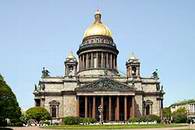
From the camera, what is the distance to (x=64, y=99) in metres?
117

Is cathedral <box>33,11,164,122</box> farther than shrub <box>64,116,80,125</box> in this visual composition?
Yes

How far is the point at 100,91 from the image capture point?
114000mm

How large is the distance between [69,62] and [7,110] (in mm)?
45575

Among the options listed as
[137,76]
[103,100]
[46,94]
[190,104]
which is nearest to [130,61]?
[137,76]

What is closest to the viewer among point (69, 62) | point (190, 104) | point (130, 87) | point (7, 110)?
point (7, 110)

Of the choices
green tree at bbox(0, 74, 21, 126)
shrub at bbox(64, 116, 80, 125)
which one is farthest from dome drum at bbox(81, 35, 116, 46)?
green tree at bbox(0, 74, 21, 126)

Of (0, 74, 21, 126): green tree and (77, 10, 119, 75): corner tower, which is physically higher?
(77, 10, 119, 75): corner tower

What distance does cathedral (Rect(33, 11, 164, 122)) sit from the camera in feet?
374

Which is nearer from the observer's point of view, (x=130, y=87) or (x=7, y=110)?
(x=7, y=110)

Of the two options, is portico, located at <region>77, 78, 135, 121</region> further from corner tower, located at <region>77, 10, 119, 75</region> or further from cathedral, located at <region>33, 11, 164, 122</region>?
corner tower, located at <region>77, 10, 119, 75</region>

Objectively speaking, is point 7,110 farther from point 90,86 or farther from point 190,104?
point 190,104

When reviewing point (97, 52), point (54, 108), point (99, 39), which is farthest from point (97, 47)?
point (54, 108)

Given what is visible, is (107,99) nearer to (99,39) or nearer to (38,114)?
(38,114)

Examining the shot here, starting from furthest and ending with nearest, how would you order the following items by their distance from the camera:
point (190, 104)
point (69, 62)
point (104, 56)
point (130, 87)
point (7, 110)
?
1. point (190, 104)
2. point (104, 56)
3. point (69, 62)
4. point (130, 87)
5. point (7, 110)
